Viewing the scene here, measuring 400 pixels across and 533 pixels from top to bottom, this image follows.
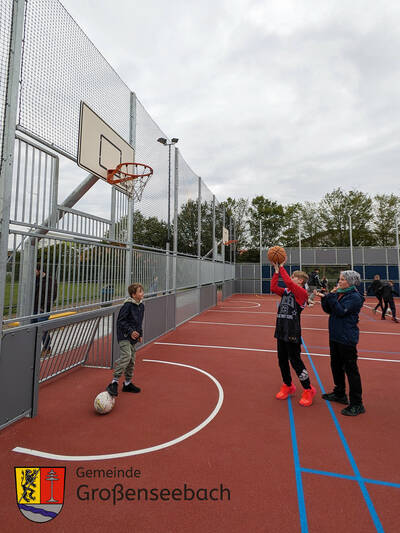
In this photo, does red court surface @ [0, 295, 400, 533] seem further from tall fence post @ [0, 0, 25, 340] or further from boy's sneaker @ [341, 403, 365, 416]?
tall fence post @ [0, 0, 25, 340]

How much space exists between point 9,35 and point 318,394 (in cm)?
639

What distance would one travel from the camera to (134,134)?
22.4ft

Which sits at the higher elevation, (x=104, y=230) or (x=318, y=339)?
(x=104, y=230)

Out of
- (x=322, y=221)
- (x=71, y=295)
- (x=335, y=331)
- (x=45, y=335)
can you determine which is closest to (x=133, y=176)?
(x=71, y=295)

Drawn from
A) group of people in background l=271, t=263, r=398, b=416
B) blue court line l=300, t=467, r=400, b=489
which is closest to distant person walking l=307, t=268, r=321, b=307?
group of people in background l=271, t=263, r=398, b=416

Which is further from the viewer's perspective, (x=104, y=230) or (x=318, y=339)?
(x=318, y=339)

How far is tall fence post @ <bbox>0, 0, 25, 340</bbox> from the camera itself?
3.27 meters

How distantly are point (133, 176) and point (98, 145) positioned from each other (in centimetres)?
110

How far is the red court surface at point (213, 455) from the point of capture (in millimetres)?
2193

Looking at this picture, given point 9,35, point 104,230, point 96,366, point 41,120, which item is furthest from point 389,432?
point 9,35

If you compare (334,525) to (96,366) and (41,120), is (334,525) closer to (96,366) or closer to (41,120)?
(96,366)

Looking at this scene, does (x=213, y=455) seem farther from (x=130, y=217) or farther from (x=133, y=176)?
(x=133, y=176)

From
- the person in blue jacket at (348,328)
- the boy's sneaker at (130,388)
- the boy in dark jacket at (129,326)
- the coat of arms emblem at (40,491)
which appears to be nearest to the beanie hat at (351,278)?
the person in blue jacket at (348,328)

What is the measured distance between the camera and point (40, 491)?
244 cm
